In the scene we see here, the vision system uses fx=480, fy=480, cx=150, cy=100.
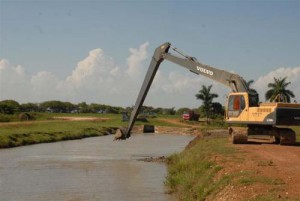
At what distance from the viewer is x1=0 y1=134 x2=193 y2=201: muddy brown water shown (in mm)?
20922

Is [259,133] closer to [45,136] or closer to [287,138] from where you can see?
[287,138]

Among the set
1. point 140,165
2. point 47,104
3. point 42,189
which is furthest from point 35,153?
point 47,104

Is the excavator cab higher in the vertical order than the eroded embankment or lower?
higher

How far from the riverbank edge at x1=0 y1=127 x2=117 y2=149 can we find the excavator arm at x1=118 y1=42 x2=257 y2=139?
14601 mm

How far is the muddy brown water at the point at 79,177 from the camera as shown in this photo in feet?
68.6

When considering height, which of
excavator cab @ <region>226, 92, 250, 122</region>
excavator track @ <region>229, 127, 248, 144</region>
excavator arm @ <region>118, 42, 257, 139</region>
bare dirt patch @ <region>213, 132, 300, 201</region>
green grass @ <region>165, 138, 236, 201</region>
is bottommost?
green grass @ <region>165, 138, 236, 201</region>

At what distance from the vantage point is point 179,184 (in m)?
19.9

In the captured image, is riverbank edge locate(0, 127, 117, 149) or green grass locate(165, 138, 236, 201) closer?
green grass locate(165, 138, 236, 201)

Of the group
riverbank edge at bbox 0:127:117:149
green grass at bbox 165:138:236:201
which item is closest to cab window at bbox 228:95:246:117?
green grass at bbox 165:138:236:201

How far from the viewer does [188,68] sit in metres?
32.9

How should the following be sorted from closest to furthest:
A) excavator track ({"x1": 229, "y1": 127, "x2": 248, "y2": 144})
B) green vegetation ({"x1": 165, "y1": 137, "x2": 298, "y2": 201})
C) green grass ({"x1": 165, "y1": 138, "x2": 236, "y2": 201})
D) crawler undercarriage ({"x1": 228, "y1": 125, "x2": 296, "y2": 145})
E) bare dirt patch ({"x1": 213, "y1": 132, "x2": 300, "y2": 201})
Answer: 1. bare dirt patch ({"x1": 213, "y1": 132, "x2": 300, "y2": 201})
2. green vegetation ({"x1": 165, "y1": 137, "x2": 298, "y2": 201})
3. green grass ({"x1": 165, "y1": 138, "x2": 236, "y2": 201})
4. crawler undercarriage ({"x1": 228, "y1": 125, "x2": 296, "y2": 145})
5. excavator track ({"x1": 229, "y1": 127, "x2": 248, "y2": 144})

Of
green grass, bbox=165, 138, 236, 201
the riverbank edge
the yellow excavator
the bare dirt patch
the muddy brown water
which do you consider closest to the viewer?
the bare dirt patch

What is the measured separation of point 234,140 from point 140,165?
7690 millimetres

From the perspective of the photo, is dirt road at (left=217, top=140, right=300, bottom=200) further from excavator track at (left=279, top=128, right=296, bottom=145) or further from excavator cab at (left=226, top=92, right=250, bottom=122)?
excavator cab at (left=226, top=92, right=250, bottom=122)
